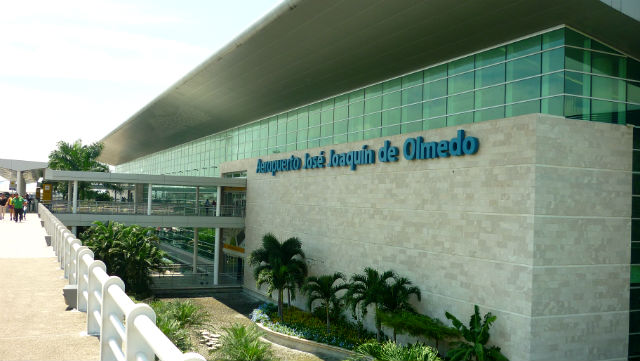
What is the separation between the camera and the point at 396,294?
19.8 metres

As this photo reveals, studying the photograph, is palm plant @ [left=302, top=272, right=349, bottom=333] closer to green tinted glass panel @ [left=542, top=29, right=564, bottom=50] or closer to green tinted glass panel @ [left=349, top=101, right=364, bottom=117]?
green tinted glass panel @ [left=349, top=101, right=364, bottom=117]

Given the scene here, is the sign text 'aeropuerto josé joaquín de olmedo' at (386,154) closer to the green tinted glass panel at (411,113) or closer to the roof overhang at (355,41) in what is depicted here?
the green tinted glass panel at (411,113)

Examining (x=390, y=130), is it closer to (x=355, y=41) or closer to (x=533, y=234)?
(x=355, y=41)

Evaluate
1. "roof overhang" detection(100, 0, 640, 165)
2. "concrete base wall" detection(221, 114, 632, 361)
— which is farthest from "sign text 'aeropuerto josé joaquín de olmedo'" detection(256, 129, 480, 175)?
"roof overhang" detection(100, 0, 640, 165)

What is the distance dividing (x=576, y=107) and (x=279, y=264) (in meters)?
16.3

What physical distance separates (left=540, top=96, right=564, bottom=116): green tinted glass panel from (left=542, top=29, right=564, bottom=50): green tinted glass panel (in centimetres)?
185

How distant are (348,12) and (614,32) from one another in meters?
8.73

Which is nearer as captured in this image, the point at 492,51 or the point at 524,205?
the point at 524,205

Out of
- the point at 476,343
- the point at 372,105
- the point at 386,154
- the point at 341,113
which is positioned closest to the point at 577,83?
the point at 386,154

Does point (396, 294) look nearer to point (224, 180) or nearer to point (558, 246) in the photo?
point (558, 246)

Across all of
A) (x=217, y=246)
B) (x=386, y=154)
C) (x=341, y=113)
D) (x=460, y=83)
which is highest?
(x=460, y=83)

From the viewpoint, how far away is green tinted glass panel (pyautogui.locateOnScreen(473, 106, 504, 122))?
18281 mm

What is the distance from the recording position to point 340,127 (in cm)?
2770

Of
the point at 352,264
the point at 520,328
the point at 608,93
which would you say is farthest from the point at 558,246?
the point at 352,264
